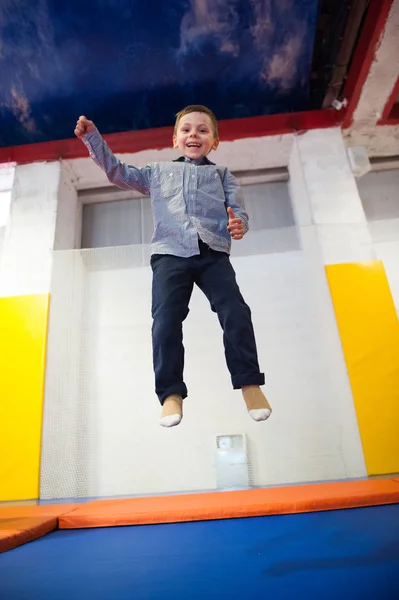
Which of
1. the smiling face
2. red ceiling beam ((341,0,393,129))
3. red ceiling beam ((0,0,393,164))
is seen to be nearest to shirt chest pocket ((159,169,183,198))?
the smiling face

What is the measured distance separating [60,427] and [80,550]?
1.67 meters

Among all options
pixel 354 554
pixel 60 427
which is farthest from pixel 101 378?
pixel 354 554

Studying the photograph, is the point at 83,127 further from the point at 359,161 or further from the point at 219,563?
the point at 359,161

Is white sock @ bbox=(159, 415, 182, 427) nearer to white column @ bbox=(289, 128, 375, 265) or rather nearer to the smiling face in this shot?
the smiling face

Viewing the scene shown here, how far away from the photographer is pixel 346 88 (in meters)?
3.39

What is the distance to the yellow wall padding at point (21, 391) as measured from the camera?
257cm

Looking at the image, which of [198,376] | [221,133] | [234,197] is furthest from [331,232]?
[234,197]

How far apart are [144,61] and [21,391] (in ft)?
7.85

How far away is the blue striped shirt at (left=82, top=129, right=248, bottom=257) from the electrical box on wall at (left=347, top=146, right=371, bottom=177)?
1.94m

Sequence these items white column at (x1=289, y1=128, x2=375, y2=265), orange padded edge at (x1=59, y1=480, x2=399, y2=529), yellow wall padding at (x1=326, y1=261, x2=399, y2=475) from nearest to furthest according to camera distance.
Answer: orange padded edge at (x1=59, y1=480, x2=399, y2=529) → yellow wall padding at (x1=326, y1=261, x2=399, y2=475) → white column at (x1=289, y1=128, x2=375, y2=265)

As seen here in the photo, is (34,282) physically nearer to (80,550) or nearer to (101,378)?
(101,378)

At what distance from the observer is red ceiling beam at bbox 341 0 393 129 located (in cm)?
279

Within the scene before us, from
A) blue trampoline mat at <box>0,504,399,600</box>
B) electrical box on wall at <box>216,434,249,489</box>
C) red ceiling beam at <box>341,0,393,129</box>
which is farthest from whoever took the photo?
red ceiling beam at <box>341,0,393,129</box>

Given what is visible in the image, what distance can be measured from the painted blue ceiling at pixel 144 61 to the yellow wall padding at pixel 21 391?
5.00ft
